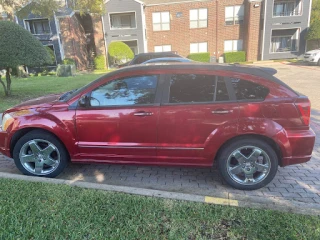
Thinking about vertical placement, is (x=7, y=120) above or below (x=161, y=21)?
below

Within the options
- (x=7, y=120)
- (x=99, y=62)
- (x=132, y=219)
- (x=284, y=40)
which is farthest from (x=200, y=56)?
(x=132, y=219)

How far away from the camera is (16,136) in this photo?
3.53 m

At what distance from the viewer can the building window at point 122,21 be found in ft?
85.6

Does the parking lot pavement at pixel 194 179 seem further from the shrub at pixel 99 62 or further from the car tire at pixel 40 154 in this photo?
the shrub at pixel 99 62

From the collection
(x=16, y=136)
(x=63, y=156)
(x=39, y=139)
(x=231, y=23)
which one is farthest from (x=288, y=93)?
(x=231, y=23)

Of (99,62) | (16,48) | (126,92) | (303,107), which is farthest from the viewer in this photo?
(99,62)

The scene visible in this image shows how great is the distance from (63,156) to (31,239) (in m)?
1.41

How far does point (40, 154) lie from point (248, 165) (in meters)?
3.01

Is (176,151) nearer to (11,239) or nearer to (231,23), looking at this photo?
(11,239)

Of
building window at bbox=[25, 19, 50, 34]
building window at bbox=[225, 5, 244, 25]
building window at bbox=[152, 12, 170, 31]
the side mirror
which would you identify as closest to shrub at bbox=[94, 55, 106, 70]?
building window at bbox=[25, 19, 50, 34]

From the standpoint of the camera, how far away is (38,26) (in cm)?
2520

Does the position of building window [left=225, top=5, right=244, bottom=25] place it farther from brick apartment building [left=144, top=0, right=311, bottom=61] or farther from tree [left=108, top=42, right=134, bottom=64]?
tree [left=108, top=42, right=134, bottom=64]

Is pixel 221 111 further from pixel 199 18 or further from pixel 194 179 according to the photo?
pixel 199 18

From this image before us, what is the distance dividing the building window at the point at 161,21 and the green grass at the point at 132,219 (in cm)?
2586
